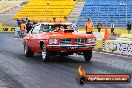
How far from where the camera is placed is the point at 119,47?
62.8 ft

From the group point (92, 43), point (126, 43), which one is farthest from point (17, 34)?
point (92, 43)

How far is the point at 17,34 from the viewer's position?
3925 centimetres

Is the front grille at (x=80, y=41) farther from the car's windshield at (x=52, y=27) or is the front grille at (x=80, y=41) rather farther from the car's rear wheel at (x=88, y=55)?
the car's windshield at (x=52, y=27)

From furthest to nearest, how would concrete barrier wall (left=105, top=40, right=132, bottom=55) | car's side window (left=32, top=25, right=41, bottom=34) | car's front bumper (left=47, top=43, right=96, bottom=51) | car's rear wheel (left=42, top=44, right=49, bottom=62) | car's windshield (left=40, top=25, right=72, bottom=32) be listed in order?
concrete barrier wall (left=105, top=40, right=132, bottom=55)
car's side window (left=32, top=25, right=41, bottom=34)
car's windshield (left=40, top=25, right=72, bottom=32)
car's rear wheel (left=42, top=44, right=49, bottom=62)
car's front bumper (left=47, top=43, right=96, bottom=51)

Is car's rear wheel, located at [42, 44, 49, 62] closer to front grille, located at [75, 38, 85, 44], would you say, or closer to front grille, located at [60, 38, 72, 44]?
front grille, located at [60, 38, 72, 44]

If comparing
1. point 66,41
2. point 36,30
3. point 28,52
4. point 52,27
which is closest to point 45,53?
point 66,41

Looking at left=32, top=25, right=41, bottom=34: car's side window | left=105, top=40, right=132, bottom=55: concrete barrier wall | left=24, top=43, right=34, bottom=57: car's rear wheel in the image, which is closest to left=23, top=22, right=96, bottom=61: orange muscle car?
left=32, top=25, right=41, bottom=34: car's side window

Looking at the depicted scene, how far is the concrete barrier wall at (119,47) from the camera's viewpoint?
1836 centimetres

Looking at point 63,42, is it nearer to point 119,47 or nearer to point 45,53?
point 45,53

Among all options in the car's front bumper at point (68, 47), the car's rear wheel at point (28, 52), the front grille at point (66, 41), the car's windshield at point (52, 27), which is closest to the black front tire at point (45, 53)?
the car's front bumper at point (68, 47)

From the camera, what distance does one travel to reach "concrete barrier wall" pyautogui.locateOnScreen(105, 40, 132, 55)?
18359mm

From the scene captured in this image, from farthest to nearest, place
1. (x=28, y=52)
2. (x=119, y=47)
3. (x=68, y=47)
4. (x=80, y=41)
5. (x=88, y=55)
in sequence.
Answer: (x=119, y=47), (x=28, y=52), (x=88, y=55), (x=80, y=41), (x=68, y=47)

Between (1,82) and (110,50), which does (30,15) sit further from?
(1,82)

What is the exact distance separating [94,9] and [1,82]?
46.7 meters
